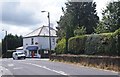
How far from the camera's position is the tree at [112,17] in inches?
1735

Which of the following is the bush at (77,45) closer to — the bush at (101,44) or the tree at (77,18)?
the bush at (101,44)

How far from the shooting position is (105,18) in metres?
45.7

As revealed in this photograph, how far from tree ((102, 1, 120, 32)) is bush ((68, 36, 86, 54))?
4.43m

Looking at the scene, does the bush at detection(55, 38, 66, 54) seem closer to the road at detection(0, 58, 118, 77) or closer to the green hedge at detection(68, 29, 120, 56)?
the green hedge at detection(68, 29, 120, 56)

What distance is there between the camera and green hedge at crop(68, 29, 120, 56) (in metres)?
31.3

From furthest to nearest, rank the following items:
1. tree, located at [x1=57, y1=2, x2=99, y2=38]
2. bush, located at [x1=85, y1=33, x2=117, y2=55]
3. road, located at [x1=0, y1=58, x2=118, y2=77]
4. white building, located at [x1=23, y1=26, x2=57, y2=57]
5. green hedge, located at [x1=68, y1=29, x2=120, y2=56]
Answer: white building, located at [x1=23, y1=26, x2=57, y2=57] → tree, located at [x1=57, y1=2, x2=99, y2=38] → bush, located at [x1=85, y1=33, x2=117, y2=55] → green hedge, located at [x1=68, y1=29, x2=120, y2=56] → road, located at [x1=0, y1=58, x2=118, y2=77]

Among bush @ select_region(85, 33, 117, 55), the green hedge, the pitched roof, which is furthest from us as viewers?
the pitched roof

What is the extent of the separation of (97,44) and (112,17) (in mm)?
10319

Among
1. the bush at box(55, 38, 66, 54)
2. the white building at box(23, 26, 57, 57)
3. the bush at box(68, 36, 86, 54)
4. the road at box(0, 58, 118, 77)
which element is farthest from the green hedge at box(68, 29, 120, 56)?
the white building at box(23, 26, 57, 57)

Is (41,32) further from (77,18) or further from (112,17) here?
(112,17)

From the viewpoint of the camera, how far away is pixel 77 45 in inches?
1720

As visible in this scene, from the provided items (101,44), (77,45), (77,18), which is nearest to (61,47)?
(77,18)

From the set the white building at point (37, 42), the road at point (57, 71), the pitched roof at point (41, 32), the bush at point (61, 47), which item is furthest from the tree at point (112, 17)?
the pitched roof at point (41, 32)

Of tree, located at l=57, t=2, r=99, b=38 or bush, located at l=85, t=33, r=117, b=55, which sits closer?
bush, located at l=85, t=33, r=117, b=55
